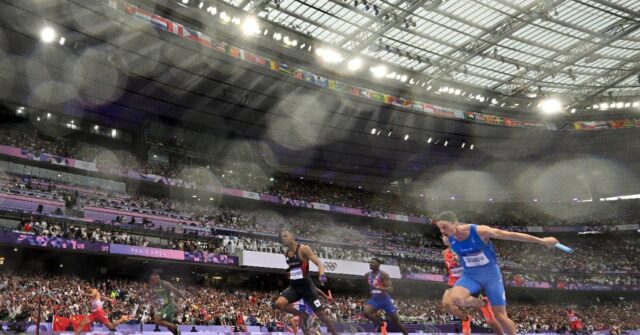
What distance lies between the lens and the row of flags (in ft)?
99.1

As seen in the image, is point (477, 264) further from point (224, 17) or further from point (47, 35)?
point (224, 17)

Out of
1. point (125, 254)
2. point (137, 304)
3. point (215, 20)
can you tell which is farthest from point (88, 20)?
point (137, 304)

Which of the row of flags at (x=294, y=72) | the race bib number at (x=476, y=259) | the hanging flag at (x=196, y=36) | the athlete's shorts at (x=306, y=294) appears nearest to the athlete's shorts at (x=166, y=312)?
the athlete's shorts at (x=306, y=294)

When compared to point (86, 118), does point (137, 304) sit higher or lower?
lower

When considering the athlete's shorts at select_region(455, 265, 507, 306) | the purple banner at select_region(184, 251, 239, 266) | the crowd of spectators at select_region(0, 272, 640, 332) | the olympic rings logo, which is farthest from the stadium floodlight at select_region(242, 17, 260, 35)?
the athlete's shorts at select_region(455, 265, 507, 306)

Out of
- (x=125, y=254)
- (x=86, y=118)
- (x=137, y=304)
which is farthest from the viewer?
(x=86, y=118)

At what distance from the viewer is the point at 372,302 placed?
1300cm

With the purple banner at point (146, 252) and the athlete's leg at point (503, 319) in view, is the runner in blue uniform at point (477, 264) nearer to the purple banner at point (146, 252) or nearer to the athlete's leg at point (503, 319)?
the athlete's leg at point (503, 319)

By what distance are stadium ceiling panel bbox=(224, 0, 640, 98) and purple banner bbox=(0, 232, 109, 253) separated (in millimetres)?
18119

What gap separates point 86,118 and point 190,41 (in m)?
16.1

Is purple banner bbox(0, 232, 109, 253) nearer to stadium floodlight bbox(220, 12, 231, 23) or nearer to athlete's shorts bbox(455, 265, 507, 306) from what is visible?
stadium floodlight bbox(220, 12, 231, 23)

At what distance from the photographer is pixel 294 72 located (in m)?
38.3

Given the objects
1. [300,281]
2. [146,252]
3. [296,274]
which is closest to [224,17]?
[146,252]

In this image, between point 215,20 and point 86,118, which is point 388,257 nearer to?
point 215,20
